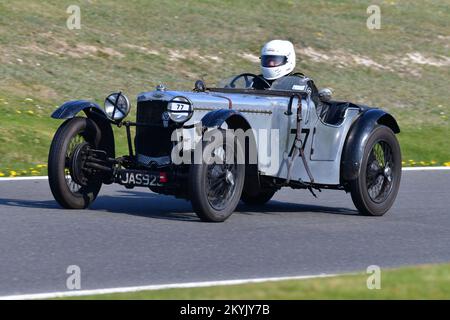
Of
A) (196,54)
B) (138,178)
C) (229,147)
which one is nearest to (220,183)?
(229,147)

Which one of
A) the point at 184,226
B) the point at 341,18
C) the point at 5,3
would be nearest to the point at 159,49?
the point at 5,3

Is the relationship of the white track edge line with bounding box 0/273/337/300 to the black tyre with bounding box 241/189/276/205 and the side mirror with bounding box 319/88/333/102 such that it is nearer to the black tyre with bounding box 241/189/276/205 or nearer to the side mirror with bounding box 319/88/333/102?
the side mirror with bounding box 319/88/333/102

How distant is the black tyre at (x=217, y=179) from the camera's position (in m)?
10.6

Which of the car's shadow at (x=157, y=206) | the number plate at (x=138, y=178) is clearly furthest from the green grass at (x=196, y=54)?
the number plate at (x=138, y=178)

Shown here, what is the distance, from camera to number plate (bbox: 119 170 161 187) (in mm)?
10953

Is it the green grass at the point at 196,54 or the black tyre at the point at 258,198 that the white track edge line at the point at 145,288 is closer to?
the black tyre at the point at 258,198

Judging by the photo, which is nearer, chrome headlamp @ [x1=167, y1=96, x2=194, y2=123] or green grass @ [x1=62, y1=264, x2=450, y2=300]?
green grass @ [x1=62, y1=264, x2=450, y2=300]

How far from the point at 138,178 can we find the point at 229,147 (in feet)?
3.14

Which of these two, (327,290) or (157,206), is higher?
(157,206)

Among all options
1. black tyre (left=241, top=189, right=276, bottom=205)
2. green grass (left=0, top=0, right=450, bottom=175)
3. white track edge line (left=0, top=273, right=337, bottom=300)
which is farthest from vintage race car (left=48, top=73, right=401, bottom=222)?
green grass (left=0, top=0, right=450, bottom=175)

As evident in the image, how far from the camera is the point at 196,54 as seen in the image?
2514 centimetres

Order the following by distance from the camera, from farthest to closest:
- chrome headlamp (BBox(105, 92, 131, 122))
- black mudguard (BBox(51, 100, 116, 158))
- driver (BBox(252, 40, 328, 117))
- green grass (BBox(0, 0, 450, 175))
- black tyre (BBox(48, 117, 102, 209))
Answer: green grass (BBox(0, 0, 450, 175)), driver (BBox(252, 40, 328, 117)), chrome headlamp (BBox(105, 92, 131, 122)), black mudguard (BBox(51, 100, 116, 158)), black tyre (BBox(48, 117, 102, 209))

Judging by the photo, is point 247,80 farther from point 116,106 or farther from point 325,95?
point 116,106

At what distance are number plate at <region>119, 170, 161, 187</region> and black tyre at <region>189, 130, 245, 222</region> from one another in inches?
21.0
